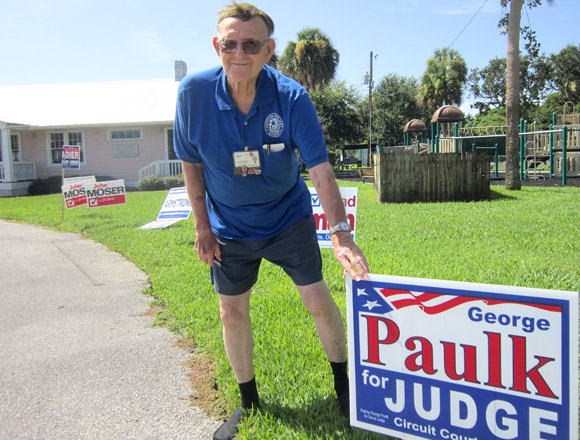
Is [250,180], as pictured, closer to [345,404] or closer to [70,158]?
[345,404]

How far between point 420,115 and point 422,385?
53.3 metres

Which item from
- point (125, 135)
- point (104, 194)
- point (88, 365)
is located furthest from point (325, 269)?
point (125, 135)

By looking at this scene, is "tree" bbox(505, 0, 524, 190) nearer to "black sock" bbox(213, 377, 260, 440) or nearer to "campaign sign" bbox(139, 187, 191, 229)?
"campaign sign" bbox(139, 187, 191, 229)

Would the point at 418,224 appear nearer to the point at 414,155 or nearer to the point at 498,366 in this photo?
the point at 414,155

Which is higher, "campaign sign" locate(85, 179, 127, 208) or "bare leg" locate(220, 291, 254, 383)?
"campaign sign" locate(85, 179, 127, 208)

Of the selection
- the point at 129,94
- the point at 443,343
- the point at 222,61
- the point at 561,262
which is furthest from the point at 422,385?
the point at 129,94

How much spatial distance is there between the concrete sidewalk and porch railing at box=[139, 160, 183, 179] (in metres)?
18.0

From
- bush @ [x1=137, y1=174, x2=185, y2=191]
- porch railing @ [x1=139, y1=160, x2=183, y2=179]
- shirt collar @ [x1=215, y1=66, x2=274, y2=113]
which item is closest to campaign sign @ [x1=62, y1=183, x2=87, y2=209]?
bush @ [x1=137, y1=174, x2=185, y2=191]

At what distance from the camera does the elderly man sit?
2.38 metres

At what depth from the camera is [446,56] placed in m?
45.3

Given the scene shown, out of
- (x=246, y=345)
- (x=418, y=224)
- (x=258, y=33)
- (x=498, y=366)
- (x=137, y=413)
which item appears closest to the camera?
(x=498, y=366)

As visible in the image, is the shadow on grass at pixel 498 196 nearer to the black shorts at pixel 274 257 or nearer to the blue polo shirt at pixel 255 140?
the black shorts at pixel 274 257

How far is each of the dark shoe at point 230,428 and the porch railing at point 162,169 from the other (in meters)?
22.3

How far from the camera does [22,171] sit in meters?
24.3
